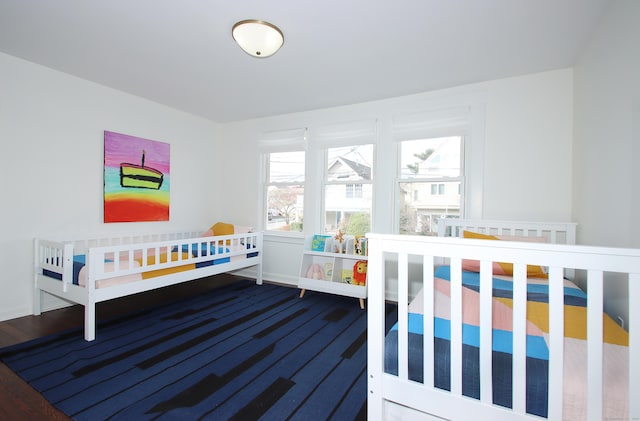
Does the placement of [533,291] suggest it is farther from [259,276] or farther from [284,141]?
[284,141]

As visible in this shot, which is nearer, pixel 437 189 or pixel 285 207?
pixel 437 189

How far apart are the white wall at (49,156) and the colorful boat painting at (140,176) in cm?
22

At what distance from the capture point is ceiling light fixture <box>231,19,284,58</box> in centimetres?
189

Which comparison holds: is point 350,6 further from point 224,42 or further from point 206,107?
point 206,107

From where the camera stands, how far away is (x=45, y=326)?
7.74 feet

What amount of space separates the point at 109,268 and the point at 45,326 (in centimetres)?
70

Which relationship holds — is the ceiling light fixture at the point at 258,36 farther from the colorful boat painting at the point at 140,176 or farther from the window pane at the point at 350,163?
the colorful boat painting at the point at 140,176

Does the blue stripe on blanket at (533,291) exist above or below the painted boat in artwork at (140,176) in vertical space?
below

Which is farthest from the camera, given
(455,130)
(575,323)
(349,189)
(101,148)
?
(349,189)

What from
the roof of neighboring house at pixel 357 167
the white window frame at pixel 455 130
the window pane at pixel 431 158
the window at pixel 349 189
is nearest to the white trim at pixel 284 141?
the window at pixel 349 189

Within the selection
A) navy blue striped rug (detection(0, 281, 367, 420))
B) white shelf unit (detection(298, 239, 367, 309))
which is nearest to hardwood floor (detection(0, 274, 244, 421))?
navy blue striped rug (detection(0, 281, 367, 420))

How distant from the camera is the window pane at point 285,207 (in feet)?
12.8

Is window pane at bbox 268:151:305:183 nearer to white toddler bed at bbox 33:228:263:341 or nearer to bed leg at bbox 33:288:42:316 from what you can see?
white toddler bed at bbox 33:228:263:341

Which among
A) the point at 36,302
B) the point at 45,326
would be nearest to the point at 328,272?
the point at 45,326
